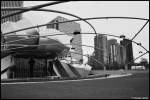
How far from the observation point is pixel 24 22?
46.1 meters

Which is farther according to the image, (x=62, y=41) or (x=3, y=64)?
(x=62, y=41)

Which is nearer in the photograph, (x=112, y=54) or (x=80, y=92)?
(x=80, y=92)

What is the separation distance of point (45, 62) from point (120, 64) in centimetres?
2713

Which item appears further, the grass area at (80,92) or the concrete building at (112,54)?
the concrete building at (112,54)

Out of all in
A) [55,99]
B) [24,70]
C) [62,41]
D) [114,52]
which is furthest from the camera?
[114,52]

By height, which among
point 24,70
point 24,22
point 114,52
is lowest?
point 24,70

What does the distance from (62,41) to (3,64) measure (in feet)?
42.5

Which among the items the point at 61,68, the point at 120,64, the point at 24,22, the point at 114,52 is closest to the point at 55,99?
the point at 24,22

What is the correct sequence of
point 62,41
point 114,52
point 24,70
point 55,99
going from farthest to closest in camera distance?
point 114,52 < point 24,70 < point 62,41 < point 55,99

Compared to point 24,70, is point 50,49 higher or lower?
higher

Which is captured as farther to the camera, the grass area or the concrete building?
the concrete building

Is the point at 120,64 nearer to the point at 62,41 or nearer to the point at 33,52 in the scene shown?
the point at 62,41

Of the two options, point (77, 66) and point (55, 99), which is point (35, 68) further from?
point (55, 99)

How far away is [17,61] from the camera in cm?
5812
